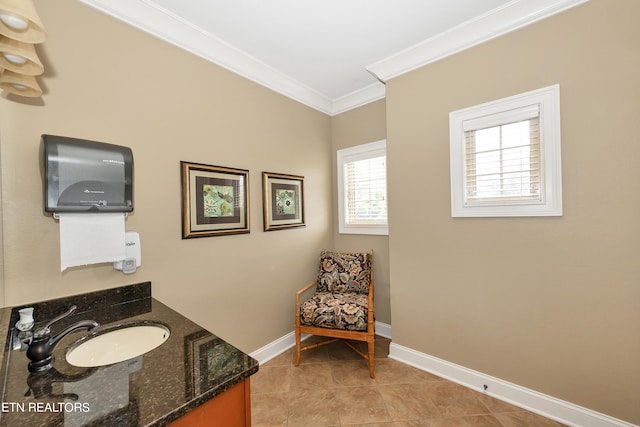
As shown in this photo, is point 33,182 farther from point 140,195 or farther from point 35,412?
point 35,412

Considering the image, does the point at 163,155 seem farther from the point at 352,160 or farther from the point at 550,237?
the point at 550,237

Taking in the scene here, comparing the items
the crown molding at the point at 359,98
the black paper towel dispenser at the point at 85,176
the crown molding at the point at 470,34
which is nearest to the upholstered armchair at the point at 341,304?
the black paper towel dispenser at the point at 85,176

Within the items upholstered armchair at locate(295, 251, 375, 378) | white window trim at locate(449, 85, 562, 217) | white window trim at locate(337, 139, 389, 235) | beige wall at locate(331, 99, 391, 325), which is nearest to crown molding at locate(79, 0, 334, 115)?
beige wall at locate(331, 99, 391, 325)

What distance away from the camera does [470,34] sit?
1993 millimetres

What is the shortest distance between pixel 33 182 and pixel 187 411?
1.46 meters

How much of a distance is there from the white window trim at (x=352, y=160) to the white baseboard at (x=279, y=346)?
3.54 ft

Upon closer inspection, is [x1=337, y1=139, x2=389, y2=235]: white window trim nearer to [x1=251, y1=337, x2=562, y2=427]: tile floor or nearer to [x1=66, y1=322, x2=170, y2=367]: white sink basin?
[x1=251, y1=337, x2=562, y2=427]: tile floor

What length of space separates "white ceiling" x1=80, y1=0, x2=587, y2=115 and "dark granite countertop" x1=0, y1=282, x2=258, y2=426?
1.93m

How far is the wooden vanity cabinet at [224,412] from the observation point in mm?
769

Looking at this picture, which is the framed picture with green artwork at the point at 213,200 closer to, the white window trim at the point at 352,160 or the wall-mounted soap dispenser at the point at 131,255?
the wall-mounted soap dispenser at the point at 131,255

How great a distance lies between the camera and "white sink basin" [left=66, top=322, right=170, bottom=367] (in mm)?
1126

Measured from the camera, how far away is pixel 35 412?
674 millimetres

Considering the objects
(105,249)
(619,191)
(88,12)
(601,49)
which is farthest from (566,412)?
(88,12)

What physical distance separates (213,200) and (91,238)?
82 centimetres
